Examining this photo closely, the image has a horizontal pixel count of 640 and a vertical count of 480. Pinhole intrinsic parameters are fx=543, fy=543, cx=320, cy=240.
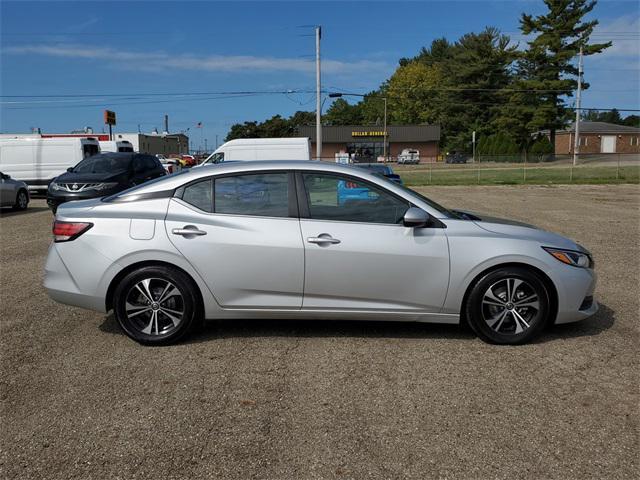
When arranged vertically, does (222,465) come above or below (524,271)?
below

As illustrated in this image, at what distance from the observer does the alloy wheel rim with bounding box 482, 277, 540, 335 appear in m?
4.59

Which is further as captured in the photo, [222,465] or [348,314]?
[348,314]

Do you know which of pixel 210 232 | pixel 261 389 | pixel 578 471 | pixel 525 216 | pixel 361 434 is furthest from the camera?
pixel 525 216

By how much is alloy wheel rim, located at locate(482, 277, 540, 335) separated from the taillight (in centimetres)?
347

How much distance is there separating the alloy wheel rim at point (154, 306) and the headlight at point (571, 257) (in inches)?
126

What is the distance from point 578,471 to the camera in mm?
2898

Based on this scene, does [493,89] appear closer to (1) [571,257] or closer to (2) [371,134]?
(2) [371,134]

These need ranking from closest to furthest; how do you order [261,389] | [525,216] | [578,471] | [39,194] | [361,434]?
[578,471] < [361,434] < [261,389] < [525,216] < [39,194]

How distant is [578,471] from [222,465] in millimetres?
1912

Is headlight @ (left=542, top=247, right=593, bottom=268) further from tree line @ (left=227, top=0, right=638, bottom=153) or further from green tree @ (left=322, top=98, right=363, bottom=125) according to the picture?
green tree @ (left=322, top=98, right=363, bottom=125)

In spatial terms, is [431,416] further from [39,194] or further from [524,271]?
[39,194]

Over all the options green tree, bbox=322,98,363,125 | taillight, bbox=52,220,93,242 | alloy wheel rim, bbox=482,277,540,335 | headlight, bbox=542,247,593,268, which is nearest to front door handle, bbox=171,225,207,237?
taillight, bbox=52,220,93,242

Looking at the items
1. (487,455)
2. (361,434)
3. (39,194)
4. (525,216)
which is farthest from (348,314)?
(39,194)

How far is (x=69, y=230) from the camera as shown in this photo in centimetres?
470
